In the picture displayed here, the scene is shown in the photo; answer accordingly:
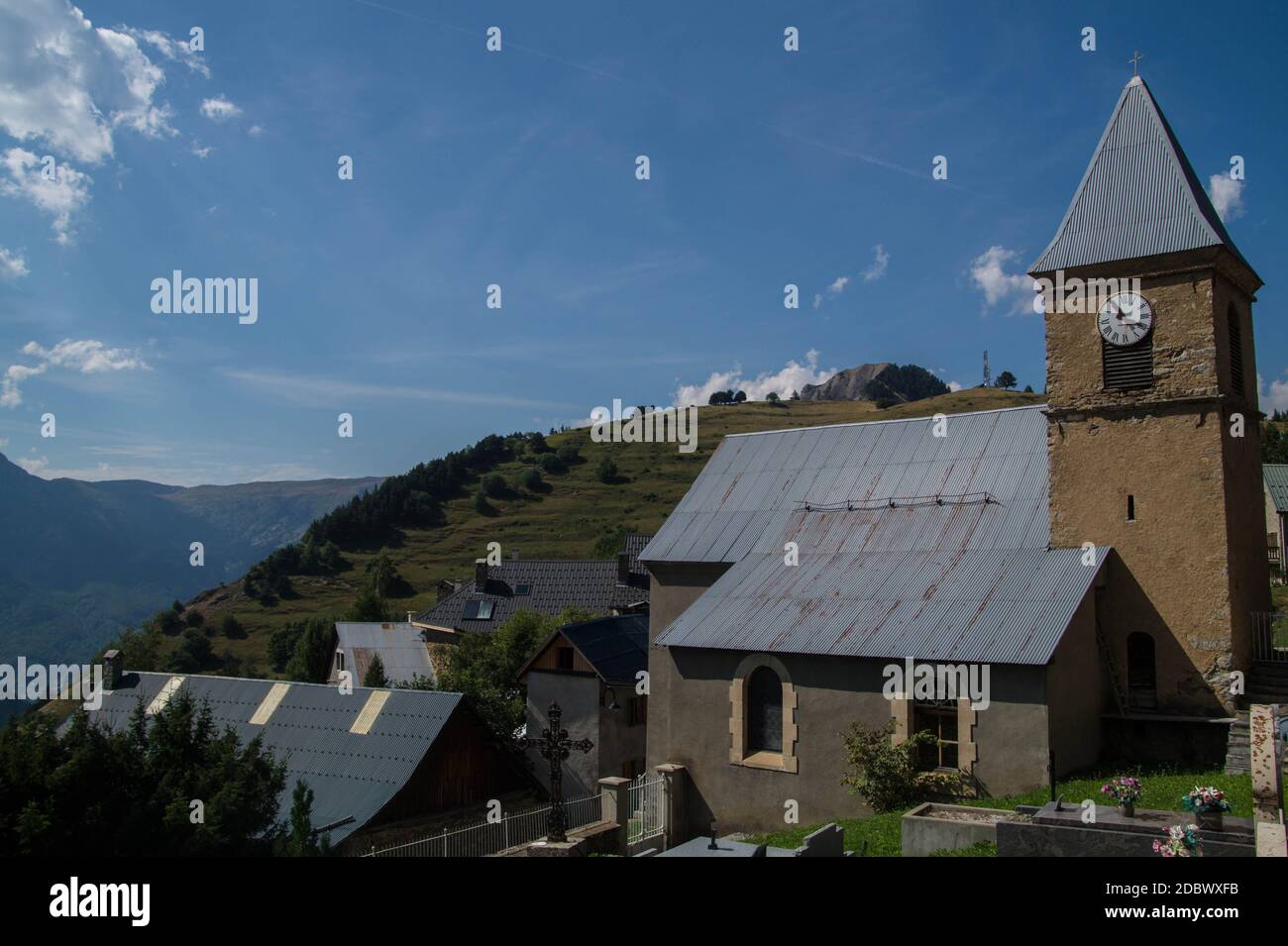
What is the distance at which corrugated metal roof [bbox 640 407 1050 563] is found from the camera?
70.8 ft

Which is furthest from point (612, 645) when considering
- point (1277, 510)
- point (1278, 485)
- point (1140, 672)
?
point (1278, 485)

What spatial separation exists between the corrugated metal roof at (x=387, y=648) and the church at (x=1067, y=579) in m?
30.3

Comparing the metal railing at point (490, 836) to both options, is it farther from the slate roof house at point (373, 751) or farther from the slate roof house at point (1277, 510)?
the slate roof house at point (1277, 510)

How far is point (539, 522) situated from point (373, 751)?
7756cm

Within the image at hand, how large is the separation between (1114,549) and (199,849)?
62.1ft

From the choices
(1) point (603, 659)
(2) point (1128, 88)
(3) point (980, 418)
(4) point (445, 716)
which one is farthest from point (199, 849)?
(2) point (1128, 88)

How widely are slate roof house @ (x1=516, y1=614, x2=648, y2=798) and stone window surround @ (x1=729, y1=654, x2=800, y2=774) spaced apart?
10.2 metres

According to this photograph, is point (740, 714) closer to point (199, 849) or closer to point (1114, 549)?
point (1114, 549)

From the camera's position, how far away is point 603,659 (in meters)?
31.6

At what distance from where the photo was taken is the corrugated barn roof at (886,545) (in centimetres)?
1856

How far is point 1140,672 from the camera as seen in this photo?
18828mm

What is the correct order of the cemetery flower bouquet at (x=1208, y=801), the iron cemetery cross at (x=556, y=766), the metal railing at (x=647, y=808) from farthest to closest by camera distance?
the metal railing at (x=647, y=808) < the iron cemetery cross at (x=556, y=766) < the cemetery flower bouquet at (x=1208, y=801)

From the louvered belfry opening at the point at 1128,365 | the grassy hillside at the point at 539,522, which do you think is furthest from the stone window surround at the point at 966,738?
the grassy hillside at the point at 539,522

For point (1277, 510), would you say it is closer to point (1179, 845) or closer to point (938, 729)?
point (938, 729)
